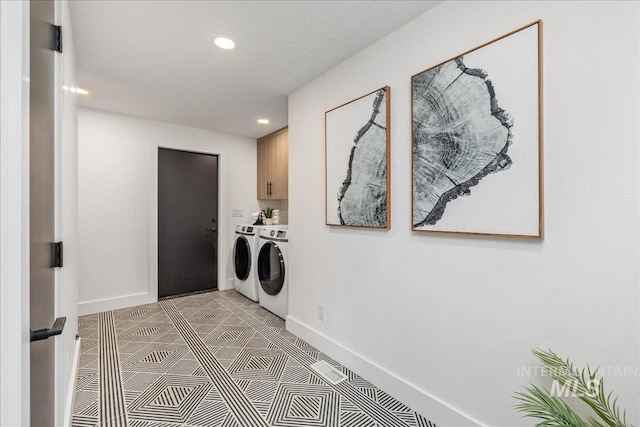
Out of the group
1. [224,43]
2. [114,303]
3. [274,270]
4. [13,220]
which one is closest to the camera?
[13,220]

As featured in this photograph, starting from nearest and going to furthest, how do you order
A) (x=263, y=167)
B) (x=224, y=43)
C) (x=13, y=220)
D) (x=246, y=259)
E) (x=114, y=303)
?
(x=13, y=220) < (x=224, y=43) < (x=114, y=303) < (x=246, y=259) < (x=263, y=167)

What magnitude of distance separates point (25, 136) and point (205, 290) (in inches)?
156

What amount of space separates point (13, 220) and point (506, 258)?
68.5 inches

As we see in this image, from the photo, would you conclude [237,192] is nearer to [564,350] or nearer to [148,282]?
[148,282]

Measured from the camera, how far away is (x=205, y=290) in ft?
14.2

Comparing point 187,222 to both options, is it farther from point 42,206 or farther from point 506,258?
point 506,258

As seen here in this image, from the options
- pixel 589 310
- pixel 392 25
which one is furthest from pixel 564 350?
pixel 392 25

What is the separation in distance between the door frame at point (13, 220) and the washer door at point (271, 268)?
262 cm

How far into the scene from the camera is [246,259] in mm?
4082

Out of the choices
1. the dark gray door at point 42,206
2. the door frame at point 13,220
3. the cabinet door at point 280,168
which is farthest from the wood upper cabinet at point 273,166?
the door frame at point 13,220

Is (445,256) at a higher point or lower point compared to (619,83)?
lower

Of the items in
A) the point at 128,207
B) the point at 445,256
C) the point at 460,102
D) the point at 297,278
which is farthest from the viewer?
the point at 128,207

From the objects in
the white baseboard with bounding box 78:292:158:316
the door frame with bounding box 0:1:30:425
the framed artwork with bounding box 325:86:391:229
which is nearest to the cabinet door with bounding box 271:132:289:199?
the framed artwork with bounding box 325:86:391:229

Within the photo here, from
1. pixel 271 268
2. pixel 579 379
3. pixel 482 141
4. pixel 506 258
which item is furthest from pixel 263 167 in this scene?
pixel 579 379
